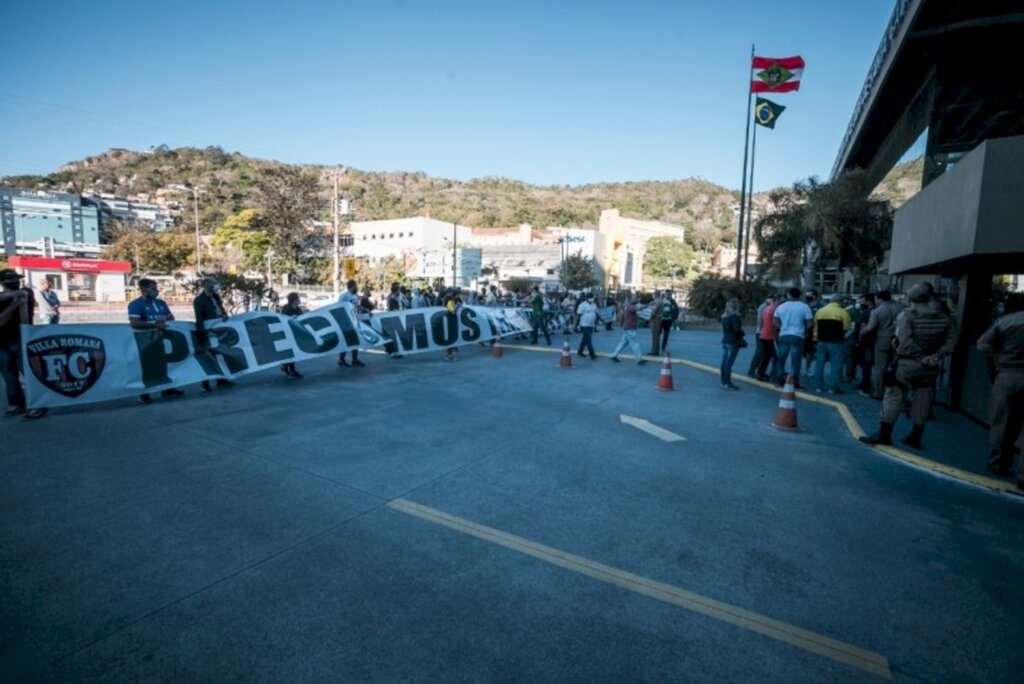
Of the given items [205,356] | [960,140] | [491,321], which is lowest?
[205,356]

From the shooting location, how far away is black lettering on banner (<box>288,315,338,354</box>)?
384 inches

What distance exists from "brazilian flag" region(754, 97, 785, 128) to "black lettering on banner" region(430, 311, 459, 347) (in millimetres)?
20135

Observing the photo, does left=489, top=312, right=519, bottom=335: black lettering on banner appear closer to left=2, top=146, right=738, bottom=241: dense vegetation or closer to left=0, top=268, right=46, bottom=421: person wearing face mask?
left=0, top=268, right=46, bottom=421: person wearing face mask

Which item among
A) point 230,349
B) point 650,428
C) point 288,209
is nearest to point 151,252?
point 288,209

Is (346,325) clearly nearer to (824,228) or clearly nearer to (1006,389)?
(1006,389)

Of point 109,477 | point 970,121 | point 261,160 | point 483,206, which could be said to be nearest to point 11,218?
point 261,160

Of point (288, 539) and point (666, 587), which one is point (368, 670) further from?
point (666, 587)

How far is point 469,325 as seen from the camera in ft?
46.1

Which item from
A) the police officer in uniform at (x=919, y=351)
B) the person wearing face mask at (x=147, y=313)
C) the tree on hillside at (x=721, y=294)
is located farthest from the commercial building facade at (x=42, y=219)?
the police officer in uniform at (x=919, y=351)

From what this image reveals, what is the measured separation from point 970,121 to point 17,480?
19.5 metres

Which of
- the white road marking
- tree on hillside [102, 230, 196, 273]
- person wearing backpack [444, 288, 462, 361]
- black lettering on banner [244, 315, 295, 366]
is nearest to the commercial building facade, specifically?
tree on hillside [102, 230, 196, 273]

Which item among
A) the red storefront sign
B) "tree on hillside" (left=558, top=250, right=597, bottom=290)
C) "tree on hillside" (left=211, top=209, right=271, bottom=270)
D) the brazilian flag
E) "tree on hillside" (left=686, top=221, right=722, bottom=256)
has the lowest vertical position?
the red storefront sign

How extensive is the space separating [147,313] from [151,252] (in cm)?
6235

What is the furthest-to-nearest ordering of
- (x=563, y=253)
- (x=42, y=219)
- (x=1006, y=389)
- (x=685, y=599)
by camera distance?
1. (x=42, y=219)
2. (x=563, y=253)
3. (x=1006, y=389)
4. (x=685, y=599)
